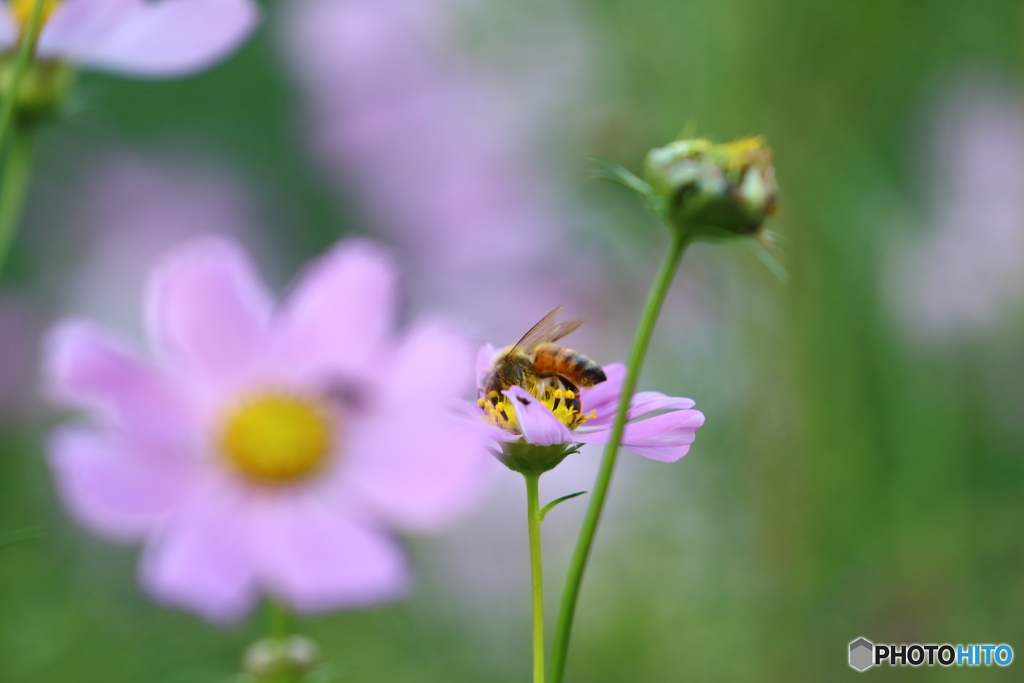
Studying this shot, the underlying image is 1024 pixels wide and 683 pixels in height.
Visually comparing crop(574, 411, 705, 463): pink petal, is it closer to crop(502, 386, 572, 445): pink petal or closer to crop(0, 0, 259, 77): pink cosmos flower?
crop(502, 386, 572, 445): pink petal

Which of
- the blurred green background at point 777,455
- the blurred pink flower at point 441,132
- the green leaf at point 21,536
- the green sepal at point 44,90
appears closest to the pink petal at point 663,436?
the green leaf at point 21,536

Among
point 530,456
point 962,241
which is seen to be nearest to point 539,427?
point 530,456

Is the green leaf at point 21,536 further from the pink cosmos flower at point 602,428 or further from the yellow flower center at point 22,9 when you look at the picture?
the yellow flower center at point 22,9

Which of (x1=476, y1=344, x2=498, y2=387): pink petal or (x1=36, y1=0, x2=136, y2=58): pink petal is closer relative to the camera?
(x1=476, y1=344, x2=498, y2=387): pink petal

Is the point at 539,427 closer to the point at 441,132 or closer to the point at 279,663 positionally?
the point at 279,663

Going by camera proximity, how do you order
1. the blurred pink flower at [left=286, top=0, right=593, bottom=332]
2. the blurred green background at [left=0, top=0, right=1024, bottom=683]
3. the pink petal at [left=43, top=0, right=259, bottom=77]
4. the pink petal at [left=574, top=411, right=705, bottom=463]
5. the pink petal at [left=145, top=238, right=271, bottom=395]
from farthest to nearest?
the blurred pink flower at [left=286, top=0, right=593, bottom=332]
the blurred green background at [left=0, top=0, right=1024, bottom=683]
the pink petal at [left=145, top=238, right=271, bottom=395]
the pink petal at [left=43, top=0, right=259, bottom=77]
the pink petal at [left=574, top=411, right=705, bottom=463]

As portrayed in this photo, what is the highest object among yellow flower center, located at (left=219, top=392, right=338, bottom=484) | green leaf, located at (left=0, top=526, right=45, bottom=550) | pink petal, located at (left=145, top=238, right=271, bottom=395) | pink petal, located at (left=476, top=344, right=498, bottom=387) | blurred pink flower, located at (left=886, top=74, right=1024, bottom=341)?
blurred pink flower, located at (left=886, top=74, right=1024, bottom=341)

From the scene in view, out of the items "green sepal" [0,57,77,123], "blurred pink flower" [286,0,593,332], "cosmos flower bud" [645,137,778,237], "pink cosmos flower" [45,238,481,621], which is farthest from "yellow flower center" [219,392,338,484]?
"blurred pink flower" [286,0,593,332]
